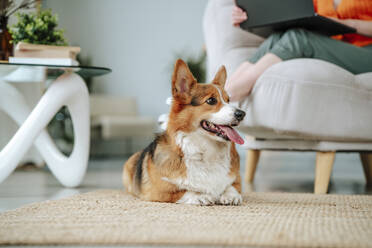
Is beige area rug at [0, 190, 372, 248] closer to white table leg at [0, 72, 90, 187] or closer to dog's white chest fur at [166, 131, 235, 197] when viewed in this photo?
dog's white chest fur at [166, 131, 235, 197]

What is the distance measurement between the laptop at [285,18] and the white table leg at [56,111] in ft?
3.40

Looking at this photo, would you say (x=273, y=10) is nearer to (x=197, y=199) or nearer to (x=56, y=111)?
(x=197, y=199)

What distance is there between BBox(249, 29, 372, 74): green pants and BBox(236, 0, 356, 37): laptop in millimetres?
51

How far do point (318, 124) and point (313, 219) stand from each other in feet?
2.59

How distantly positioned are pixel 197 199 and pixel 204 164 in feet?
0.45

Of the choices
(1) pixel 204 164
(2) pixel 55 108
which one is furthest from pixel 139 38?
(1) pixel 204 164

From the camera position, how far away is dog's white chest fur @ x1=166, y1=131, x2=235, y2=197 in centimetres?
150

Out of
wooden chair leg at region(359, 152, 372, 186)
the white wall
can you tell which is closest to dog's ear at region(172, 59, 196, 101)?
wooden chair leg at region(359, 152, 372, 186)

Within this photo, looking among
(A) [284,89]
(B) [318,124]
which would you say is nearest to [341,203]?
(B) [318,124]

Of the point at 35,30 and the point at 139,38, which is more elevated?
the point at 35,30

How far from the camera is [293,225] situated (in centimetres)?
109

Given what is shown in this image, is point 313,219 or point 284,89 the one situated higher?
point 284,89

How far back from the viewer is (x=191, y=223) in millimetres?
1121

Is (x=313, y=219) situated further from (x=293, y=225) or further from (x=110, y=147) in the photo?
(x=110, y=147)
